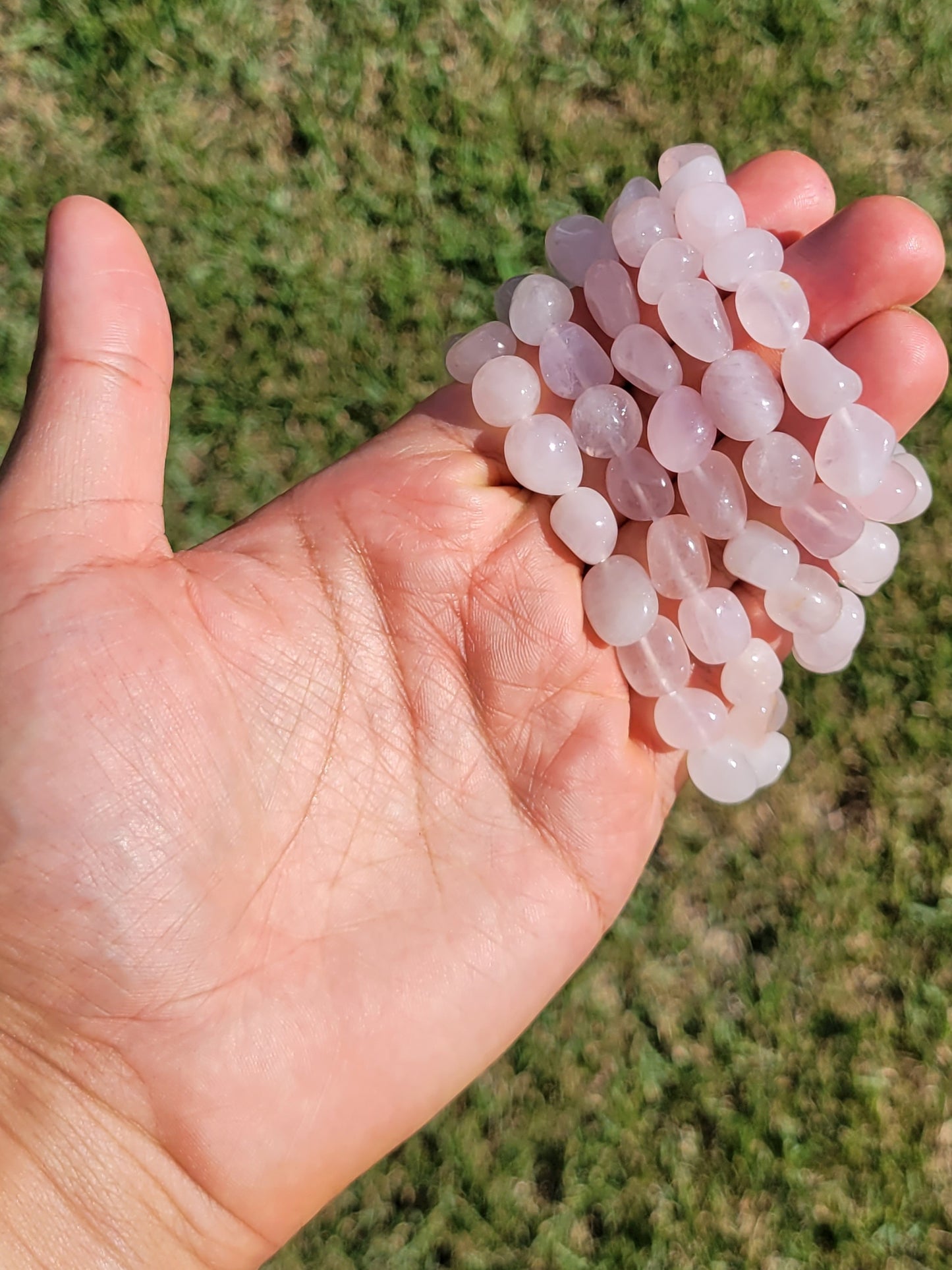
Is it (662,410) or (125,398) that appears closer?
(125,398)

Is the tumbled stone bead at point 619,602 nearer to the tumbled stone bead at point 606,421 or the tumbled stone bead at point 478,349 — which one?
the tumbled stone bead at point 606,421

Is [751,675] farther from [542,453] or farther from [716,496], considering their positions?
[542,453]

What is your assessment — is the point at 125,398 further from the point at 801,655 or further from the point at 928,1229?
the point at 928,1229

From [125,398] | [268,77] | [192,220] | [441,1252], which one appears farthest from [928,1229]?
[268,77]

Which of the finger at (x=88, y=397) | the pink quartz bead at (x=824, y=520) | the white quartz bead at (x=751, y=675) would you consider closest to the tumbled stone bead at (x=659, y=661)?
the white quartz bead at (x=751, y=675)

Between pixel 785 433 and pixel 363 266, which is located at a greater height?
pixel 785 433

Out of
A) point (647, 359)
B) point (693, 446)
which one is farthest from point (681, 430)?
point (647, 359)

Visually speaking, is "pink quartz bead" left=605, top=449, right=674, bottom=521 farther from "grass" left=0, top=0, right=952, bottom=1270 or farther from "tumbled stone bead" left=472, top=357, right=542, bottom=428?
"grass" left=0, top=0, right=952, bottom=1270

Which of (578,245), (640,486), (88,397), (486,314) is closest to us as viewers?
(88,397)
